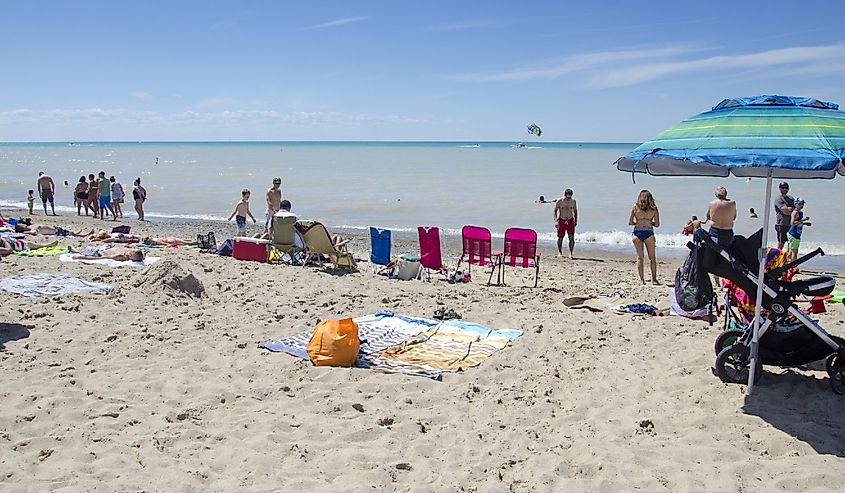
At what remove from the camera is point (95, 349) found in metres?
5.86

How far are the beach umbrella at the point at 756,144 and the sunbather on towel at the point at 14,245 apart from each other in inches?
386

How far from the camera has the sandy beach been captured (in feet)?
12.2

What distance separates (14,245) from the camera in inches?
427

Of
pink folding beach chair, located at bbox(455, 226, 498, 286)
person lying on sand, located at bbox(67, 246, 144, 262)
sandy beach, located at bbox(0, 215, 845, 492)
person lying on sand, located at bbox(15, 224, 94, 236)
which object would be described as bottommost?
sandy beach, located at bbox(0, 215, 845, 492)

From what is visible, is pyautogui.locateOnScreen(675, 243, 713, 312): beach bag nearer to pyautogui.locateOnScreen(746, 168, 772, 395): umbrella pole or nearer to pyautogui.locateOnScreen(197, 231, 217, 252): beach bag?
pyautogui.locateOnScreen(746, 168, 772, 395): umbrella pole

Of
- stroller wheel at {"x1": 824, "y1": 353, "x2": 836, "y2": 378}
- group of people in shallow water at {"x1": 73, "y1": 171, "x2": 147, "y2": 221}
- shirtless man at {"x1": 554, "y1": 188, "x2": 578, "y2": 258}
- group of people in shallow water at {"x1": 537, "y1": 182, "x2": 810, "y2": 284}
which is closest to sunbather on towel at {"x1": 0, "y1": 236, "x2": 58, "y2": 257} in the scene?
group of people in shallow water at {"x1": 73, "y1": 171, "x2": 147, "y2": 221}

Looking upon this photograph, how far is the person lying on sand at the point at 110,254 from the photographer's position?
10.0 metres

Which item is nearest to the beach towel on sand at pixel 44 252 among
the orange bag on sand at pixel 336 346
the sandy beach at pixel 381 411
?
the sandy beach at pixel 381 411

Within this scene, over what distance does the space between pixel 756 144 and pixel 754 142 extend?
26 mm

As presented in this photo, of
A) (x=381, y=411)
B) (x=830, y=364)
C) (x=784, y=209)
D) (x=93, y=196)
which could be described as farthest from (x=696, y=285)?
(x=93, y=196)

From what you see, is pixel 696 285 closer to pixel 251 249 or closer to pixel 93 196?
pixel 251 249

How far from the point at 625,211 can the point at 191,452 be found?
1930 centimetres

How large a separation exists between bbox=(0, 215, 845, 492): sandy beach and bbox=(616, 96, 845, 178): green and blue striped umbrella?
1.63 meters

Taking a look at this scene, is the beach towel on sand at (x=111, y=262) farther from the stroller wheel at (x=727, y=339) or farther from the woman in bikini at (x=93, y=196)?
the woman in bikini at (x=93, y=196)
